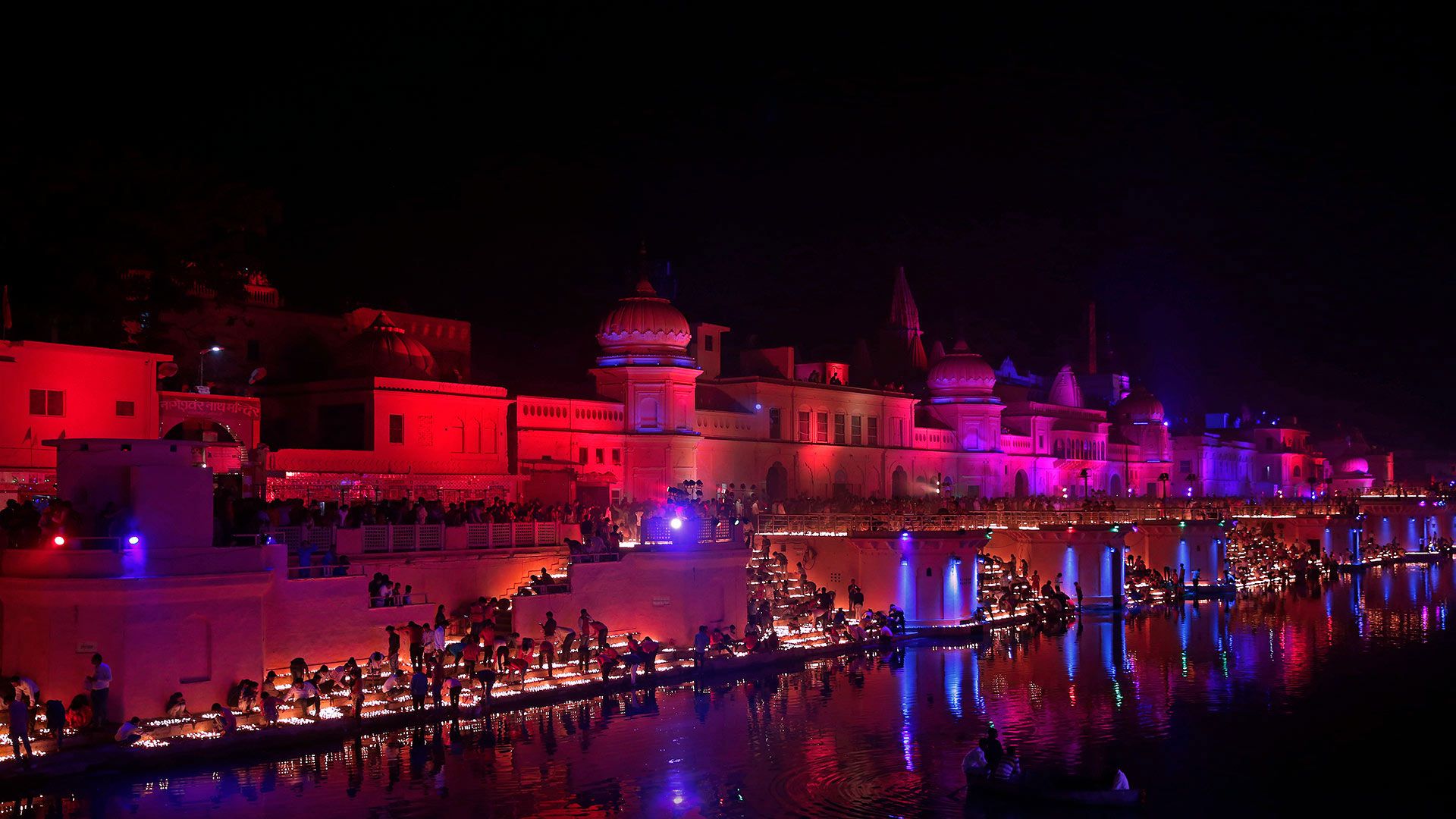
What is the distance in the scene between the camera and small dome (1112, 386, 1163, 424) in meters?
89.9

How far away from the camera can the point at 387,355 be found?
133 feet

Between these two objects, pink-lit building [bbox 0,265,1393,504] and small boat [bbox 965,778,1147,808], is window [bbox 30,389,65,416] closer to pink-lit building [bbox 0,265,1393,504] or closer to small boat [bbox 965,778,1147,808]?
pink-lit building [bbox 0,265,1393,504]

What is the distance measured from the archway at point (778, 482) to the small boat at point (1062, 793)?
36.2 meters

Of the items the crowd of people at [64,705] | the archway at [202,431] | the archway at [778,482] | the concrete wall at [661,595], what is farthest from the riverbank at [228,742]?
the archway at [778,482]

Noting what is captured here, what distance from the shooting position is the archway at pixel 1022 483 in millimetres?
74062

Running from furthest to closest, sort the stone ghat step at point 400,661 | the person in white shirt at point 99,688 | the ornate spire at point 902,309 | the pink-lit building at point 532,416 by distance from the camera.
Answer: the ornate spire at point 902,309 → the pink-lit building at point 532,416 → the stone ghat step at point 400,661 → the person in white shirt at point 99,688

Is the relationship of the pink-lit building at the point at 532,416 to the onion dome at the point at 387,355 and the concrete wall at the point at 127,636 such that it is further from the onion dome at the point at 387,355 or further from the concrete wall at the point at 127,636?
the concrete wall at the point at 127,636

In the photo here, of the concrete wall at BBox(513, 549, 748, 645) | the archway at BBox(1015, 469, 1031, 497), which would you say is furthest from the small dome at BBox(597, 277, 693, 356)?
the archway at BBox(1015, 469, 1031, 497)

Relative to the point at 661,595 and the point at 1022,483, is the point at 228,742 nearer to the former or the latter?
the point at 661,595

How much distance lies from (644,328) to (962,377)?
27.5 meters

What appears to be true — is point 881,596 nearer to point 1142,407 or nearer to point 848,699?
point 848,699

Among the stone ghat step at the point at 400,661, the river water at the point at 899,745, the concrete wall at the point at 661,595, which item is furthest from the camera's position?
the concrete wall at the point at 661,595

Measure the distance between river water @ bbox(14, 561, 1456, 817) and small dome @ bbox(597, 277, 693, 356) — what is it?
51.0 ft

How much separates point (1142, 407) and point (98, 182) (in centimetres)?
7119
